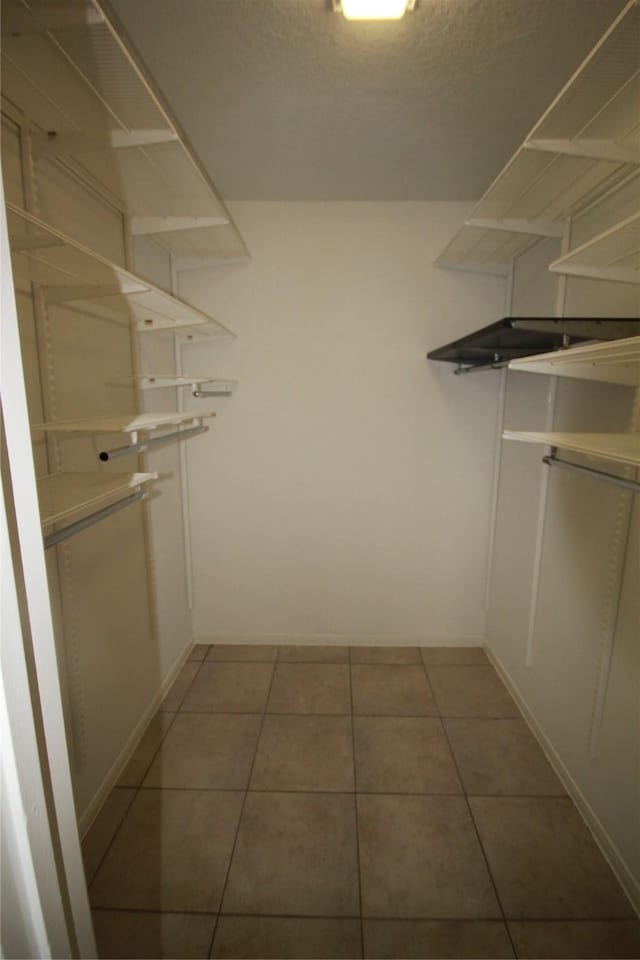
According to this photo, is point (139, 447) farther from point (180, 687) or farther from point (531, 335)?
point (180, 687)

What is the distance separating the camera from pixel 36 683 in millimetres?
469

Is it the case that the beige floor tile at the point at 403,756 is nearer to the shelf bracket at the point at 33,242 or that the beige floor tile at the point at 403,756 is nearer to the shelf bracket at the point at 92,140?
the shelf bracket at the point at 33,242

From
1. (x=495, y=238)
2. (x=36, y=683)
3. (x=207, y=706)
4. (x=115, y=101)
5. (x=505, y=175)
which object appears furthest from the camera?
(x=207, y=706)

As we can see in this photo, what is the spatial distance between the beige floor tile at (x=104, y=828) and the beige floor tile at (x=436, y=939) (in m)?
0.90

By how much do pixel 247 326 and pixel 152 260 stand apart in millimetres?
532

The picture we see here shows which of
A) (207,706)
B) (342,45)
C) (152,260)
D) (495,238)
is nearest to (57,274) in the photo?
(152,260)

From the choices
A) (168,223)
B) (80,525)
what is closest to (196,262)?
(168,223)

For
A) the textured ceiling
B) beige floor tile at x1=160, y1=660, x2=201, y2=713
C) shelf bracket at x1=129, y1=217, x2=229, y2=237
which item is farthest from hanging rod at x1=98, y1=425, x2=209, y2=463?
beige floor tile at x1=160, y1=660, x2=201, y2=713

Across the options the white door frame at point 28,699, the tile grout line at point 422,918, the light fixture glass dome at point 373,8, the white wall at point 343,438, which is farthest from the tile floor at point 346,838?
the light fixture glass dome at point 373,8

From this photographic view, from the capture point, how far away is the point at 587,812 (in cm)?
146

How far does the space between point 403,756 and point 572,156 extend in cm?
226

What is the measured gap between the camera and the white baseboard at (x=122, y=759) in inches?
Answer: 56.8

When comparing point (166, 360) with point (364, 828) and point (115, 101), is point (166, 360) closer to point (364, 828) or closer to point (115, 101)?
point (115, 101)

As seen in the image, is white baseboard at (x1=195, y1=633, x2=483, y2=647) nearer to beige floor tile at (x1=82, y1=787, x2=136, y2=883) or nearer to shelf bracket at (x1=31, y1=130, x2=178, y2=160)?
beige floor tile at (x1=82, y1=787, x2=136, y2=883)
